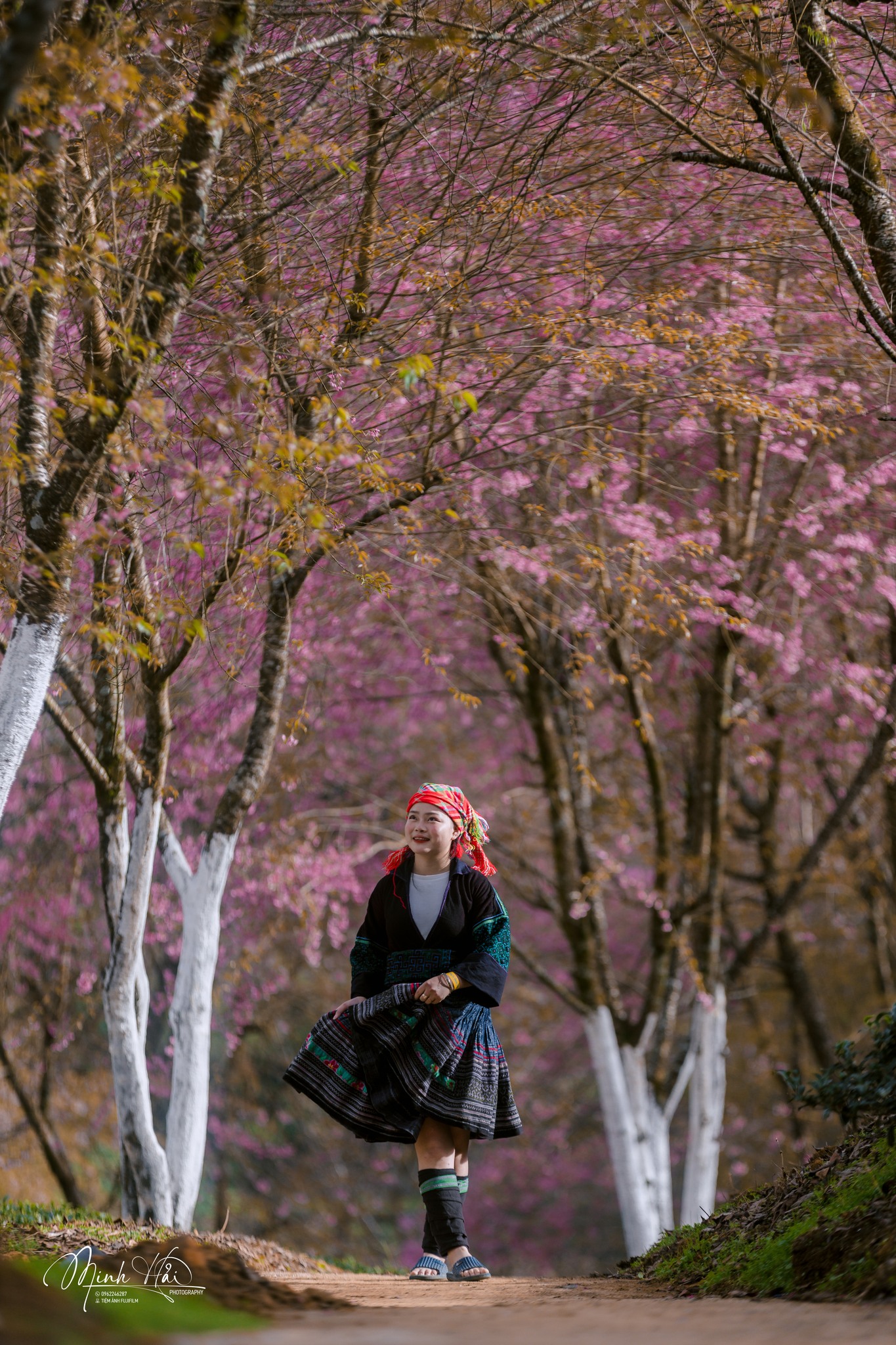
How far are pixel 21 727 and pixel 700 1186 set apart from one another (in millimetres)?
6983

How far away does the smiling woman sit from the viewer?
178 inches

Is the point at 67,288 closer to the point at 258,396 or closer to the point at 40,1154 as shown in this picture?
the point at 258,396

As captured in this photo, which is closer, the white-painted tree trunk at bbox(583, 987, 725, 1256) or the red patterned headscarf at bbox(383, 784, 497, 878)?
the red patterned headscarf at bbox(383, 784, 497, 878)

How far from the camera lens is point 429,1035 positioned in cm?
455

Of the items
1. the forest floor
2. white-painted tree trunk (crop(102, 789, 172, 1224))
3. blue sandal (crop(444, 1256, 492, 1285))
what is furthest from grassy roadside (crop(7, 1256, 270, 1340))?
white-painted tree trunk (crop(102, 789, 172, 1224))

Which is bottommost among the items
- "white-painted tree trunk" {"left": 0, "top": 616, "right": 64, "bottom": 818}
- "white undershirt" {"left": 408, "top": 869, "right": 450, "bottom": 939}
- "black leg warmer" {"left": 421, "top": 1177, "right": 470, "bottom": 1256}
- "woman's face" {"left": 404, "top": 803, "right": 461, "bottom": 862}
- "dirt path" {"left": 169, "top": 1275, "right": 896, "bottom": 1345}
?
"dirt path" {"left": 169, "top": 1275, "right": 896, "bottom": 1345}

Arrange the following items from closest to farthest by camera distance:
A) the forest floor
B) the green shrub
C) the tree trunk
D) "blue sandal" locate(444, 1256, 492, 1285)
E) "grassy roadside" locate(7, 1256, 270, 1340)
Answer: "grassy roadside" locate(7, 1256, 270, 1340), the forest floor, "blue sandal" locate(444, 1256, 492, 1285), the green shrub, the tree trunk

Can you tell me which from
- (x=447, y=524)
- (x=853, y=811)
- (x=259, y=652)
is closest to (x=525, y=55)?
(x=447, y=524)

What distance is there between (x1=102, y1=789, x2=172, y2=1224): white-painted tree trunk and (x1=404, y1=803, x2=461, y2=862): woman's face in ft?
5.23

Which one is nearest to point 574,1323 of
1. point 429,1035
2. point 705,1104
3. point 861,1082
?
point 429,1035

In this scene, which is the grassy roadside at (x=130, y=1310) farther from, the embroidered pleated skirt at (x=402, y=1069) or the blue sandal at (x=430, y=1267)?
the blue sandal at (x=430, y=1267)

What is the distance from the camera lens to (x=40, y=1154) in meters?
14.6

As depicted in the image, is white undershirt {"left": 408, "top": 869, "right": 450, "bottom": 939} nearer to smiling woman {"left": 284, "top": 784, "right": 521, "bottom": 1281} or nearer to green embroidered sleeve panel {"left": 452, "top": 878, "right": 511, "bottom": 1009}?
smiling woman {"left": 284, "top": 784, "right": 521, "bottom": 1281}

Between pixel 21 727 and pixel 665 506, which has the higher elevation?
pixel 665 506
